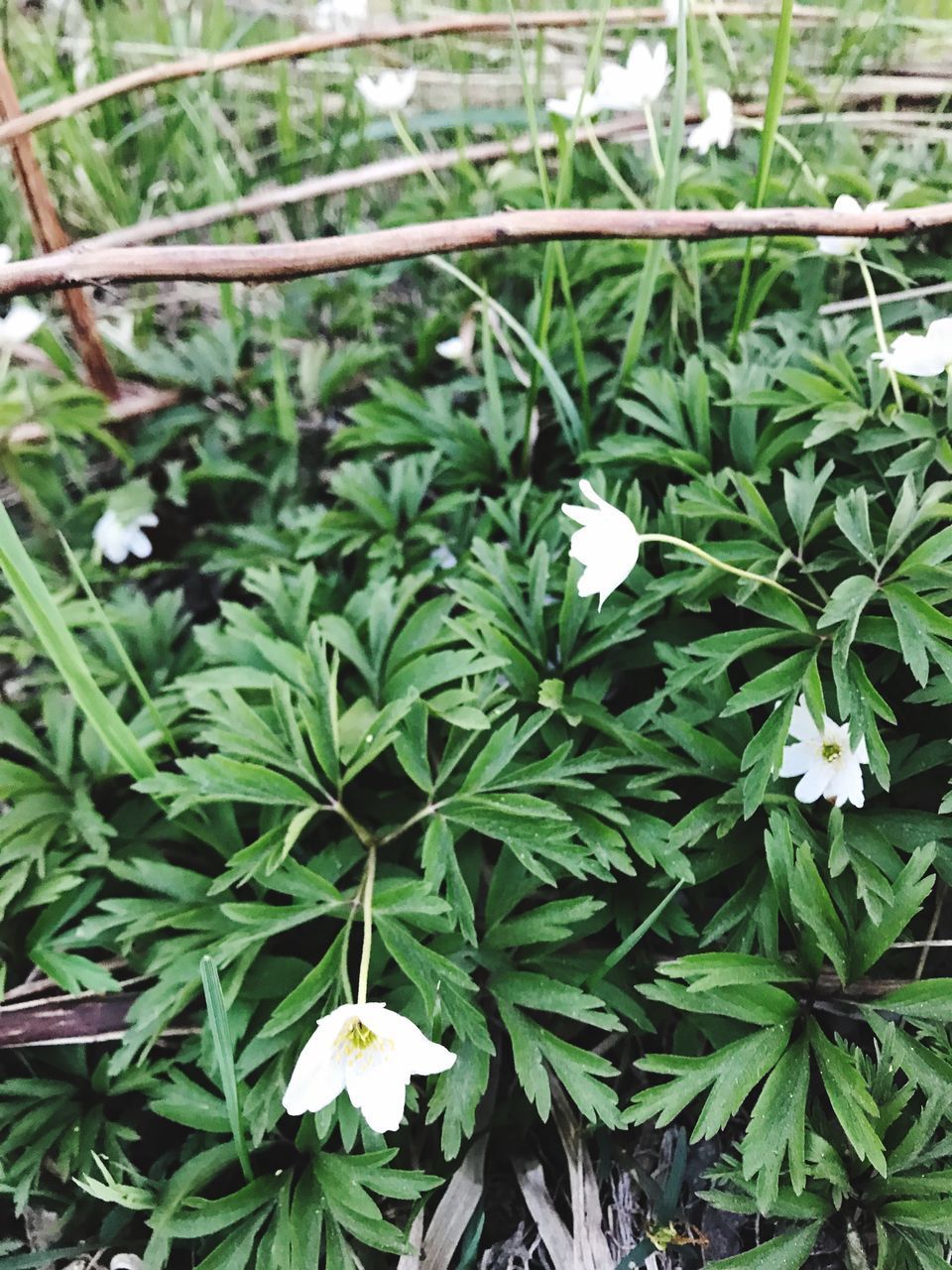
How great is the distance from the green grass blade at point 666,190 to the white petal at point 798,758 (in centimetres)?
83

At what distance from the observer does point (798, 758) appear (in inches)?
46.2

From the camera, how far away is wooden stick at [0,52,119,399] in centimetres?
184

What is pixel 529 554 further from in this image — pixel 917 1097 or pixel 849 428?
pixel 917 1097

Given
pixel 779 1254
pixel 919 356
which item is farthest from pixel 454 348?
pixel 779 1254

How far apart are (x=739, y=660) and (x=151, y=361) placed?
157 centimetres

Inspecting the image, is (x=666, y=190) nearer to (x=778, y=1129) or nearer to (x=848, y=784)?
(x=848, y=784)

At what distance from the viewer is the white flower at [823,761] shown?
112 centimetres

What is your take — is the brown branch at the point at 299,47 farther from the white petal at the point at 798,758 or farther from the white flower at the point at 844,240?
the white petal at the point at 798,758

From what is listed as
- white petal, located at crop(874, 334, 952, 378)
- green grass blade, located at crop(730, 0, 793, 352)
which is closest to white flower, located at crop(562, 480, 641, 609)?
white petal, located at crop(874, 334, 952, 378)

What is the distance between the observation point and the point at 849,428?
1425mm

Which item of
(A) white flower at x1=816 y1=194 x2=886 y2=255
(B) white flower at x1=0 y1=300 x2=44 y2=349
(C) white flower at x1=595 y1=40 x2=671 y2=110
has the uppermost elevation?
(C) white flower at x1=595 y1=40 x2=671 y2=110

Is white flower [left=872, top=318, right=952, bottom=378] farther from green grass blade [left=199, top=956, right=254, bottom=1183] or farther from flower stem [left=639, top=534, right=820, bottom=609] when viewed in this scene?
green grass blade [left=199, top=956, right=254, bottom=1183]

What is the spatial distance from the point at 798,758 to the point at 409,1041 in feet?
2.04

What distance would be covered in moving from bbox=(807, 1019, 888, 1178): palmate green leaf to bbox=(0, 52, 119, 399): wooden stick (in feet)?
6.47
